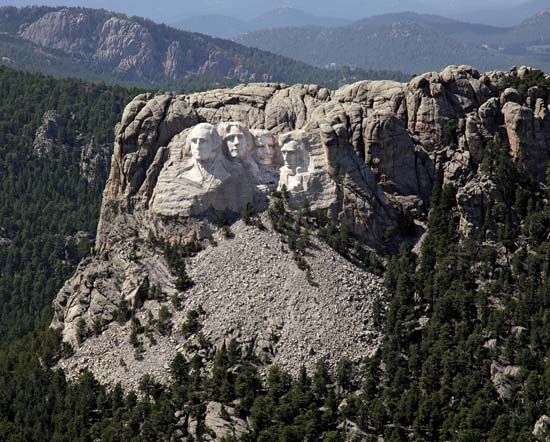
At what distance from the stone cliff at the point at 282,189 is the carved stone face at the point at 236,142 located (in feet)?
0.28

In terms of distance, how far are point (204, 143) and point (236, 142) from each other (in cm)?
227

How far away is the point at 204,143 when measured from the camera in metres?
78.7

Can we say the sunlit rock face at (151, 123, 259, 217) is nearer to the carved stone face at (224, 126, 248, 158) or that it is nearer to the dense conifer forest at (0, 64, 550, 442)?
the carved stone face at (224, 126, 248, 158)

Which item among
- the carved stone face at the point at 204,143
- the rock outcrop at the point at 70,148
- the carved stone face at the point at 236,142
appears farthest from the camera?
the rock outcrop at the point at 70,148

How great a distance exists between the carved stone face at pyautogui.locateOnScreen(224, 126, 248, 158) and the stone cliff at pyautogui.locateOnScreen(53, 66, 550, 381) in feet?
0.28

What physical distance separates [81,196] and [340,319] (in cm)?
5941

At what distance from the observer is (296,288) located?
251 feet

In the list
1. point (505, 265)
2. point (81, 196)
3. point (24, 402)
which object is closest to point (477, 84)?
point (505, 265)

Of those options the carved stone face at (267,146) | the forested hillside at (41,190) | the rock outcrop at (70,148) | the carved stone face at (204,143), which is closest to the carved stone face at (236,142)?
the carved stone face at (204,143)

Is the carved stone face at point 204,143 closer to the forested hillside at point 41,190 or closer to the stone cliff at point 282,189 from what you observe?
the stone cliff at point 282,189

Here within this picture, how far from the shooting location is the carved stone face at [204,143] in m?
78.6

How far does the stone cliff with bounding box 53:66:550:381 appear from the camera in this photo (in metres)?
75.7

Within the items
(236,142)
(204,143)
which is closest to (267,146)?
(236,142)

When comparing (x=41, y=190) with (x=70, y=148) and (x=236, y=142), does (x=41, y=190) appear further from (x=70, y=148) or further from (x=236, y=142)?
(x=236, y=142)
